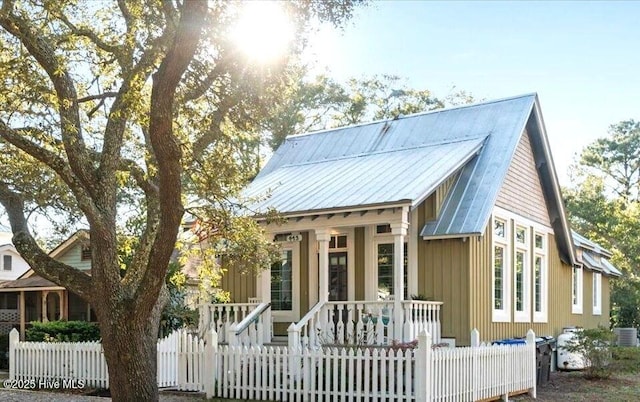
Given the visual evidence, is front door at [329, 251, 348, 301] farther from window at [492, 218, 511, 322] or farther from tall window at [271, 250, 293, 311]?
window at [492, 218, 511, 322]

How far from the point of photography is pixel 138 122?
37.2 feet

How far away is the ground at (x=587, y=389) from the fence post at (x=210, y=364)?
6073 mm

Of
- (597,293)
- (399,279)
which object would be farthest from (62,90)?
(597,293)

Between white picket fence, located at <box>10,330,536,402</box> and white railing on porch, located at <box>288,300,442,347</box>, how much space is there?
94 cm

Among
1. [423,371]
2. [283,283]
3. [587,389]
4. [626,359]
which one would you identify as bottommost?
[587,389]

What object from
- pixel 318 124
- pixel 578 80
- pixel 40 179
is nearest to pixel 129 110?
pixel 40 179

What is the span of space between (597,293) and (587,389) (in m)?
11.2

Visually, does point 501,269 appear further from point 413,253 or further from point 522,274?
point 413,253

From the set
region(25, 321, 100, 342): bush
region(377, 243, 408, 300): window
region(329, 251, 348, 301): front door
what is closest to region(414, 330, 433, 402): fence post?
region(377, 243, 408, 300): window

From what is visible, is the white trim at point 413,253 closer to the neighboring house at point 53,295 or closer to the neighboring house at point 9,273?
the neighboring house at point 53,295

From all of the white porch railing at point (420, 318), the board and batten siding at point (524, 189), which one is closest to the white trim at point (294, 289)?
the white porch railing at point (420, 318)

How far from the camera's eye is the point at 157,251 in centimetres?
968

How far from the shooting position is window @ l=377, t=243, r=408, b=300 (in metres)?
16.9

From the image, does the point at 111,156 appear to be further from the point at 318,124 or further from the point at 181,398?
the point at 318,124
